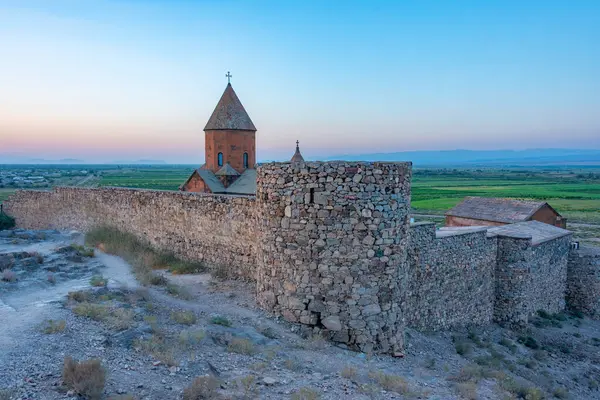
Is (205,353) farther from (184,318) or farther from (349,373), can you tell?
(349,373)

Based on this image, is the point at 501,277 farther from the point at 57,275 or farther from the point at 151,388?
the point at 57,275

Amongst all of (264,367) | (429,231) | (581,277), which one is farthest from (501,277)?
(264,367)

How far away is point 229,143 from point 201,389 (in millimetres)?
20959

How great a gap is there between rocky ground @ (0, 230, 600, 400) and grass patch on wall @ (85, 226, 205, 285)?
541 millimetres

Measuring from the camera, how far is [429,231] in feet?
37.4

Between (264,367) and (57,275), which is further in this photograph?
(57,275)

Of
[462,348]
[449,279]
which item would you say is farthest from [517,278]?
[462,348]

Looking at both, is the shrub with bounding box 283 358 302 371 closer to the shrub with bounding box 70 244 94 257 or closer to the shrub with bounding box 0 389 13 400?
the shrub with bounding box 0 389 13 400

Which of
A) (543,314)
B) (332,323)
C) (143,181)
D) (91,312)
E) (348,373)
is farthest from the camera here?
(143,181)

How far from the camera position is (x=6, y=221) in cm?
2194

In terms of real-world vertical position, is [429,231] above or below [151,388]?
above

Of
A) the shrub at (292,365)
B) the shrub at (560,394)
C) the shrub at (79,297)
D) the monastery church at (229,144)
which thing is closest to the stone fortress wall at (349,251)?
the shrub at (292,365)

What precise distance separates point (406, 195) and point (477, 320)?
707cm

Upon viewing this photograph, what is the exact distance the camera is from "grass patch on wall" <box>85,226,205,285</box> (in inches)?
480
